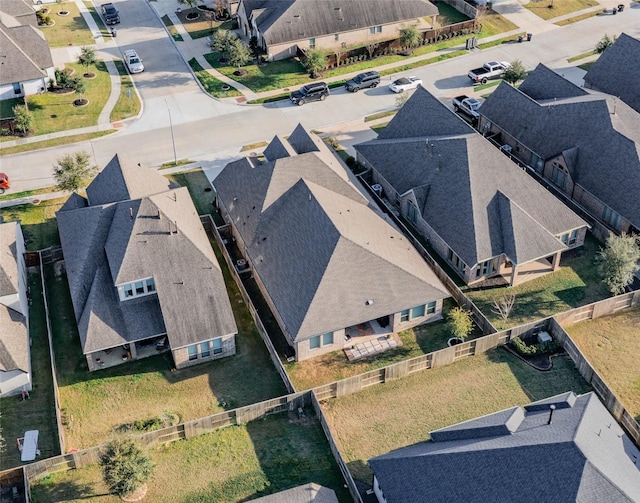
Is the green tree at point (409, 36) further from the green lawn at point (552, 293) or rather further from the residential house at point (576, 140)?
the green lawn at point (552, 293)

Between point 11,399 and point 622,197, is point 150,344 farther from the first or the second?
point 622,197

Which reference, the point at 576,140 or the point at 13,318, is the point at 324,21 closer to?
the point at 576,140

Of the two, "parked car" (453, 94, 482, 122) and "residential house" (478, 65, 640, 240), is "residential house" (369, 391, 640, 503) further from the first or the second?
"parked car" (453, 94, 482, 122)

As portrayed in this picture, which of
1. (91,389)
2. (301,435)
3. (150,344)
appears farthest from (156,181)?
(301,435)

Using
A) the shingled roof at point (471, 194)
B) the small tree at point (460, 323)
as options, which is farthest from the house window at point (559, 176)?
the small tree at point (460, 323)

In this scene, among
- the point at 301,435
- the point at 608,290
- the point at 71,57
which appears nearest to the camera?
the point at 301,435

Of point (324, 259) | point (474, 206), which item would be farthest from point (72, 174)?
point (474, 206)
